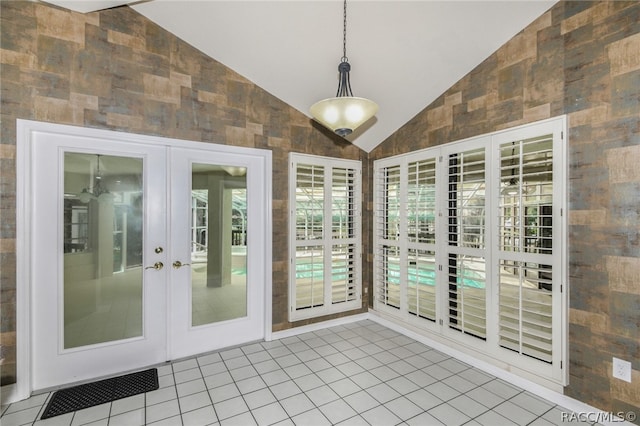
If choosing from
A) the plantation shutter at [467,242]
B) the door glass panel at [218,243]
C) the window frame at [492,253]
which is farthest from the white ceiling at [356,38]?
the door glass panel at [218,243]

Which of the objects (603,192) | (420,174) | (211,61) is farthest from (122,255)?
(603,192)

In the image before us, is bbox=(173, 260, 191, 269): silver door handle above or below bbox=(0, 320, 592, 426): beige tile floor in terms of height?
above

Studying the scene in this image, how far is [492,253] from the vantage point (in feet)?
9.20

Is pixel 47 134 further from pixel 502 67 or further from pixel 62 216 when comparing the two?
pixel 502 67

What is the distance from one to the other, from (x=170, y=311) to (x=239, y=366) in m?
0.86

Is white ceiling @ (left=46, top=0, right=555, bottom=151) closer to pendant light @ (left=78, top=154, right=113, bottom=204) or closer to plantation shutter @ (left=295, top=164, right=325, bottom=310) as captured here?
plantation shutter @ (left=295, top=164, right=325, bottom=310)

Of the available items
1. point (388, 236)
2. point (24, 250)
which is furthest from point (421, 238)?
point (24, 250)

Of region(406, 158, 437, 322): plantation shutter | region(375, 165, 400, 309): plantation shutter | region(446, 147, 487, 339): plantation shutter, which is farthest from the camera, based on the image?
region(375, 165, 400, 309): plantation shutter

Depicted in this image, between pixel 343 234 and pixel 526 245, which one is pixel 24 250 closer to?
pixel 343 234

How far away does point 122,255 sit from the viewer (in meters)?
2.79

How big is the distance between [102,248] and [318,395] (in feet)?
7.39

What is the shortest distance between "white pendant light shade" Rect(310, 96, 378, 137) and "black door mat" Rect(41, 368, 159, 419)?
2.56m

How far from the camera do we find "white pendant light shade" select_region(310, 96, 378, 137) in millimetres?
1962

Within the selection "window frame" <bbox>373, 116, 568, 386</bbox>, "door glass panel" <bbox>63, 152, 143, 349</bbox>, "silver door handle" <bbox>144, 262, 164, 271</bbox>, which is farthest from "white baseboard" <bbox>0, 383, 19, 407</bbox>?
"window frame" <bbox>373, 116, 568, 386</bbox>
